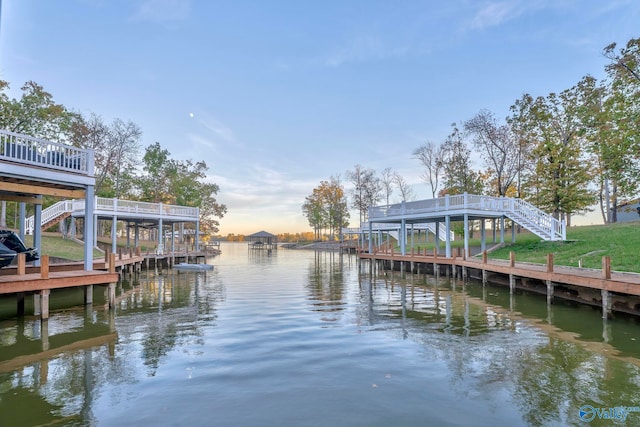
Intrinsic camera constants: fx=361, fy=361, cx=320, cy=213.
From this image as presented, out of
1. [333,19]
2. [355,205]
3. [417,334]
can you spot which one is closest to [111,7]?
[333,19]

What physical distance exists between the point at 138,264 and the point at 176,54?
50.2ft

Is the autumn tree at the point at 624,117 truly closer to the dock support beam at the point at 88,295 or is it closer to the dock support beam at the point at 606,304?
the dock support beam at the point at 606,304

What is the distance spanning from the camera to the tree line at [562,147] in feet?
60.7

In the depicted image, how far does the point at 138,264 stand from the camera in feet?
88.9

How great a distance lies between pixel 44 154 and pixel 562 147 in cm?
3187

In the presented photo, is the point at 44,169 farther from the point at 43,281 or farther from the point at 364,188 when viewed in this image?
the point at 364,188

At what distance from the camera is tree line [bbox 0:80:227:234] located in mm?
29578

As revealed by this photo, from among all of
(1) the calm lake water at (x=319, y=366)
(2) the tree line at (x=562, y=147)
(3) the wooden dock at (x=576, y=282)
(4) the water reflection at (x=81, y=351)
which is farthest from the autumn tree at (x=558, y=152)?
(4) the water reflection at (x=81, y=351)

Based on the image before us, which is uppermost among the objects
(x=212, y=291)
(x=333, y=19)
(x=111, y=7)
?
(x=333, y=19)

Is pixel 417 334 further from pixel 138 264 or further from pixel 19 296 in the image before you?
pixel 138 264

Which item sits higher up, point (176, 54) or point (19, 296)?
point (176, 54)

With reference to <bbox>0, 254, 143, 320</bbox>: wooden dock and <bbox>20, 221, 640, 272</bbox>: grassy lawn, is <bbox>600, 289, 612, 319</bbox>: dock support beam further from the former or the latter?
<bbox>0, 254, 143, 320</bbox>: wooden dock

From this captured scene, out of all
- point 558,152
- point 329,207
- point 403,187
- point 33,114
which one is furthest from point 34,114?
point 329,207

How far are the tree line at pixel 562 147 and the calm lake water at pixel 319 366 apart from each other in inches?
468
